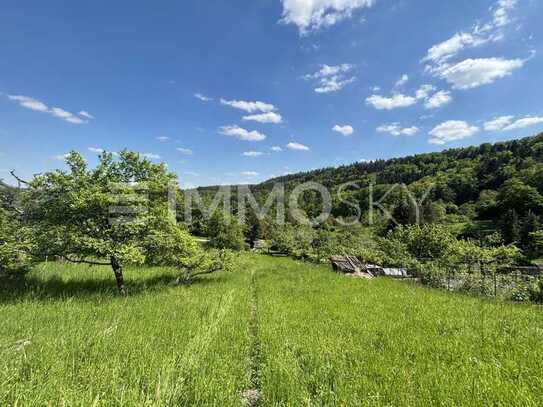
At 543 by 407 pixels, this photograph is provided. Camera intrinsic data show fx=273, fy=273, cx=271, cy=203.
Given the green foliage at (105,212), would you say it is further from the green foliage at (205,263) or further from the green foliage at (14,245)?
the green foliage at (205,263)

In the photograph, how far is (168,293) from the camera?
10.4 m

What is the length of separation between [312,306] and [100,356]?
20.0ft

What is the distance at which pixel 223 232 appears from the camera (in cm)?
3703

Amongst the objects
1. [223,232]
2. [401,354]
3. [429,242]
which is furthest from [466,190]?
[401,354]

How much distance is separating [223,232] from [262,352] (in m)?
32.6

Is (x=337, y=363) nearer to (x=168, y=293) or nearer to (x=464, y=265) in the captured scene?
(x=168, y=293)

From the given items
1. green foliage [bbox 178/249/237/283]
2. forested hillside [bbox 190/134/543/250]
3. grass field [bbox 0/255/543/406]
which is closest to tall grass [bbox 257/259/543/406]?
grass field [bbox 0/255/543/406]

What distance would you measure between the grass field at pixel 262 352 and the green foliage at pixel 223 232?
2616cm

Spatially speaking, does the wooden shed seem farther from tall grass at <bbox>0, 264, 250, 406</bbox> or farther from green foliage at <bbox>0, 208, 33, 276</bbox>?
green foliage at <bbox>0, 208, 33, 276</bbox>

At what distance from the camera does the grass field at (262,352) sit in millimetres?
3470

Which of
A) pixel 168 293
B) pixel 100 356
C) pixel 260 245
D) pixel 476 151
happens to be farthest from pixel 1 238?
pixel 476 151

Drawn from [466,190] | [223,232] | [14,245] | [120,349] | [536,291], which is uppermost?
[466,190]

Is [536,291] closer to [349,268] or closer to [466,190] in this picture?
[349,268]

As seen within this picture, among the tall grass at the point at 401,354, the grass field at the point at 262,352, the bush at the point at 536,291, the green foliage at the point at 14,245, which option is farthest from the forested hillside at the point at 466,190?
the green foliage at the point at 14,245
